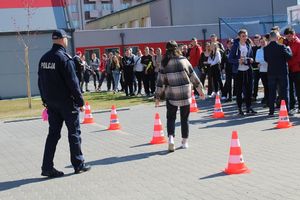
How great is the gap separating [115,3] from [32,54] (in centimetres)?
7305

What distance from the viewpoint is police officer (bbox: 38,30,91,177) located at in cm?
766

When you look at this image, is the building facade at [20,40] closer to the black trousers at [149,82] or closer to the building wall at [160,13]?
the black trousers at [149,82]

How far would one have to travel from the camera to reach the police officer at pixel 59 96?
766cm

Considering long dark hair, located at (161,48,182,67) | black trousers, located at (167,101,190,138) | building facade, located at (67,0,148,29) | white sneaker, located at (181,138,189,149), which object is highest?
building facade, located at (67,0,148,29)

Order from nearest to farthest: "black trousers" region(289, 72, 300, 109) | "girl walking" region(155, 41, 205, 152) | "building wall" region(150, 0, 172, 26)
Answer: "girl walking" region(155, 41, 205, 152) < "black trousers" region(289, 72, 300, 109) < "building wall" region(150, 0, 172, 26)

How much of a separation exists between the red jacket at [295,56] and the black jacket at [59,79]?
6684 millimetres

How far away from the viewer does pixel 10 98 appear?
27.0m

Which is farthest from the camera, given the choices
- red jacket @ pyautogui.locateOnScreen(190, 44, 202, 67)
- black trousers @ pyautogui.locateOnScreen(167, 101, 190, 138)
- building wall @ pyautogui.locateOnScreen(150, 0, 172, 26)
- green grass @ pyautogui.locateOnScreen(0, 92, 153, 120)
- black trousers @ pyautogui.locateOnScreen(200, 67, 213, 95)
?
building wall @ pyautogui.locateOnScreen(150, 0, 172, 26)

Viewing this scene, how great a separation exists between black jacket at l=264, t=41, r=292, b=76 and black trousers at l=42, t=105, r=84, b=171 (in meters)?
5.98

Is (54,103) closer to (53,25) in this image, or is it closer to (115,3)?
(53,25)

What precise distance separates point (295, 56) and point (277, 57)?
0.71m

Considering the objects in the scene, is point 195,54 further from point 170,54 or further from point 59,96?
point 59,96

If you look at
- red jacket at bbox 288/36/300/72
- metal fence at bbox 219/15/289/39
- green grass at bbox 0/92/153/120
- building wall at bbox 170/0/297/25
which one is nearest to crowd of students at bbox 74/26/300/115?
red jacket at bbox 288/36/300/72

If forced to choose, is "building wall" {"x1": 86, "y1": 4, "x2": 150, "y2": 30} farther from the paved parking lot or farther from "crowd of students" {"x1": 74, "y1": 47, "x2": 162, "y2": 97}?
the paved parking lot
